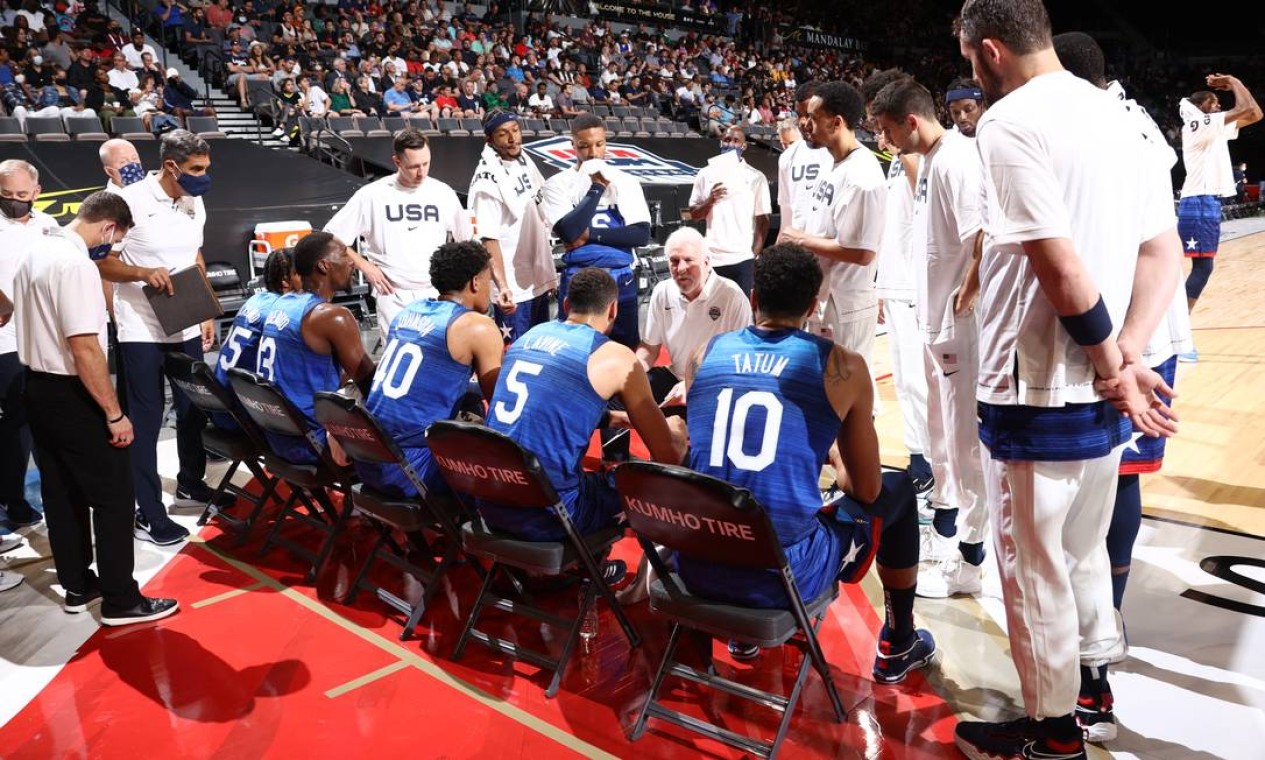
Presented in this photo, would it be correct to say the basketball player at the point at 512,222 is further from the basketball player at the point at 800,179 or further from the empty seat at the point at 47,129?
the empty seat at the point at 47,129

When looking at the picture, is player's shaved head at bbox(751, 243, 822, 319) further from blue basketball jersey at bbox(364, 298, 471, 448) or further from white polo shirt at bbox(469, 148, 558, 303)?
white polo shirt at bbox(469, 148, 558, 303)

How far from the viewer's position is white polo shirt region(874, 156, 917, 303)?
13.8 feet

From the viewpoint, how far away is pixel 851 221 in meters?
3.98

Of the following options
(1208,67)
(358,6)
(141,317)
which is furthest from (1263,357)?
(1208,67)

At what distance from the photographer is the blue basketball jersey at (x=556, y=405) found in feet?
9.69

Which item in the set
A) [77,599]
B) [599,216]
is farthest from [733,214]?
[77,599]

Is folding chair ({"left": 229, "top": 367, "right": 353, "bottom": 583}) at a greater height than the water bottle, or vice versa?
folding chair ({"left": 229, "top": 367, "right": 353, "bottom": 583})

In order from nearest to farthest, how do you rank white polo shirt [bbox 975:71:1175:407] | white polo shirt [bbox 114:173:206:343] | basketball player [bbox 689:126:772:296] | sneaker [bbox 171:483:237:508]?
white polo shirt [bbox 975:71:1175:407] < white polo shirt [bbox 114:173:206:343] < sneaker [bbox 171:483:237:508] < basketball player [bbox 689:126:772:296]

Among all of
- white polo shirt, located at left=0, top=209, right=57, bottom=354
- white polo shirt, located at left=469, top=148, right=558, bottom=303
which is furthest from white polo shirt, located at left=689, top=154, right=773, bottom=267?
white polo shirt, located at left=0, top=209, right=57, bottom=354

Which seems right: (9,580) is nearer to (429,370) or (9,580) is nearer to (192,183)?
(192,183)

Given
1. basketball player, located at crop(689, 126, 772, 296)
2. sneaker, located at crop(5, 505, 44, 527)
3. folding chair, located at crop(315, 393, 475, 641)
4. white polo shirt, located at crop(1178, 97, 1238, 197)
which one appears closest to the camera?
folding chair, located at crop(315, 393, 475, 641)

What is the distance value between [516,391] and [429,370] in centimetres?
Result: 61

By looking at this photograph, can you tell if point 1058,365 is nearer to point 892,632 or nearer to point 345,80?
point 892,632

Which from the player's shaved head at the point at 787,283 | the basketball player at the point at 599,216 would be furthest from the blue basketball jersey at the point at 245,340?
the player's shaved head at the point at 787,283
